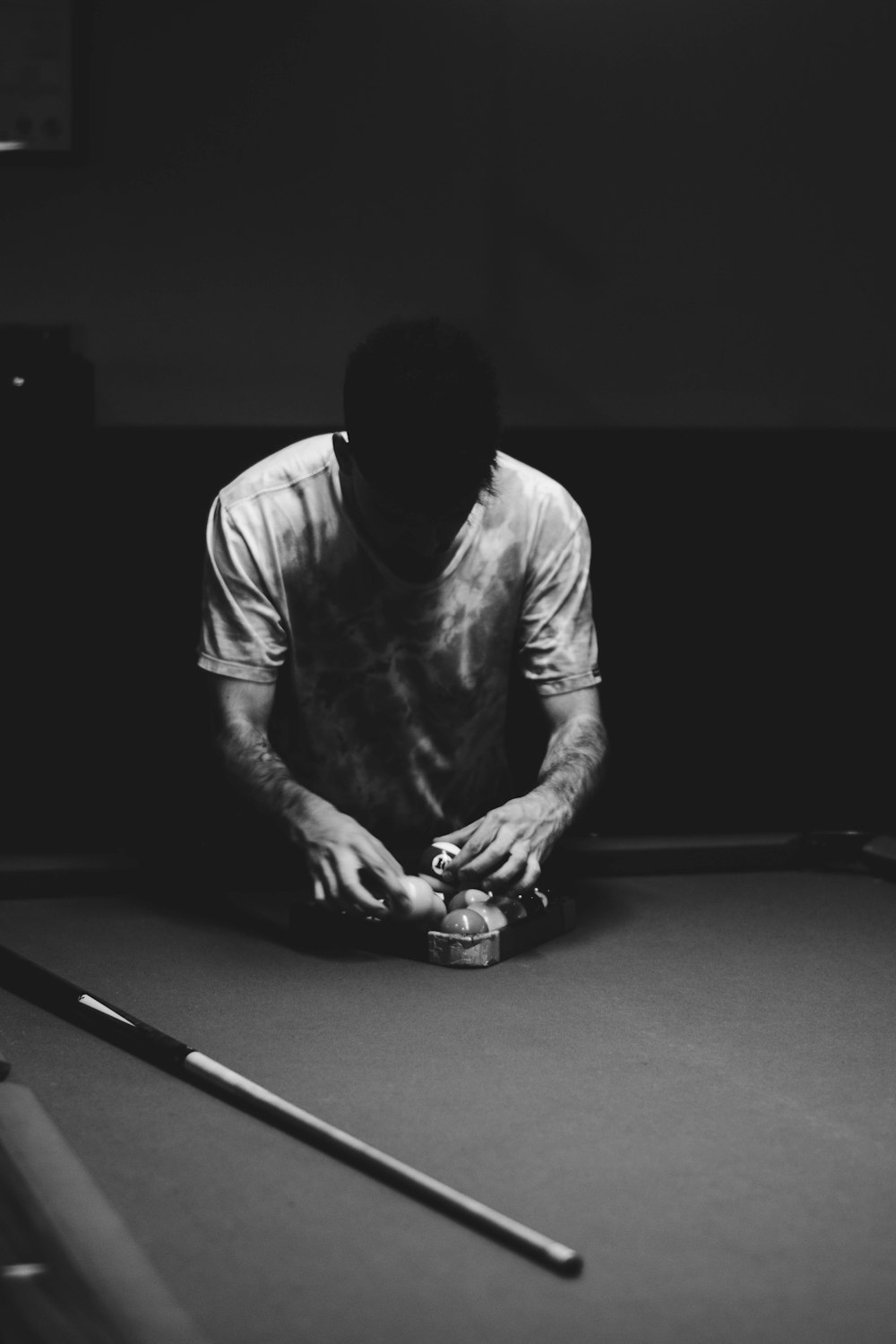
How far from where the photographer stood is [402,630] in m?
2.40

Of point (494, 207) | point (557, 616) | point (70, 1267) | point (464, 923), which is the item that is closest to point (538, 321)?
point (494, 207)

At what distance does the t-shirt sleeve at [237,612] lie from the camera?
90.2 inches

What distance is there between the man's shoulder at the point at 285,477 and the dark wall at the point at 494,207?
3.96 ft

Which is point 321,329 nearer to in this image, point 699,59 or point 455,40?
point 455,40

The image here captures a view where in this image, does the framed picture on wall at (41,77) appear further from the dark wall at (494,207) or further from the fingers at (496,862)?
the fingers at (496,862)

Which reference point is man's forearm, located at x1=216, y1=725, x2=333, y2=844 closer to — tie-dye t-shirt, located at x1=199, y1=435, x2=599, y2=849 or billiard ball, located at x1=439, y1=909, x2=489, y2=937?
tie-dye t-shirt, located at x1=199, y1=435, x2=599, y2=849

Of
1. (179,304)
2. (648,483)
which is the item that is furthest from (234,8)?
(648,483)

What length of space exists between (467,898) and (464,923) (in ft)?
0.23

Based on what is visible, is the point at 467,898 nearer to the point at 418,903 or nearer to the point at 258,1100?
the point at 418,903

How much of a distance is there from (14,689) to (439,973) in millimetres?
1796

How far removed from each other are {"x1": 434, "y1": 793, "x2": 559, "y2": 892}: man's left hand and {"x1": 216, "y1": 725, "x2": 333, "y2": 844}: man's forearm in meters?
0.20

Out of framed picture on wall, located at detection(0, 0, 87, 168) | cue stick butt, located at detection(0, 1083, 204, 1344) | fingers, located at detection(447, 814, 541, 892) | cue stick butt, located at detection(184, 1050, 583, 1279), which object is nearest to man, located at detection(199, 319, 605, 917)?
fingers, located at detection(447, 814, 541, 892)

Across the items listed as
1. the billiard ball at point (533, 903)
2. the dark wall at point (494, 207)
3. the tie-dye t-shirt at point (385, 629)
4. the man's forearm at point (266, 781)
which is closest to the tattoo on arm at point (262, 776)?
the man's forearm at point (266, 781)

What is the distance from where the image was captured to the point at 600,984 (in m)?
1.91
